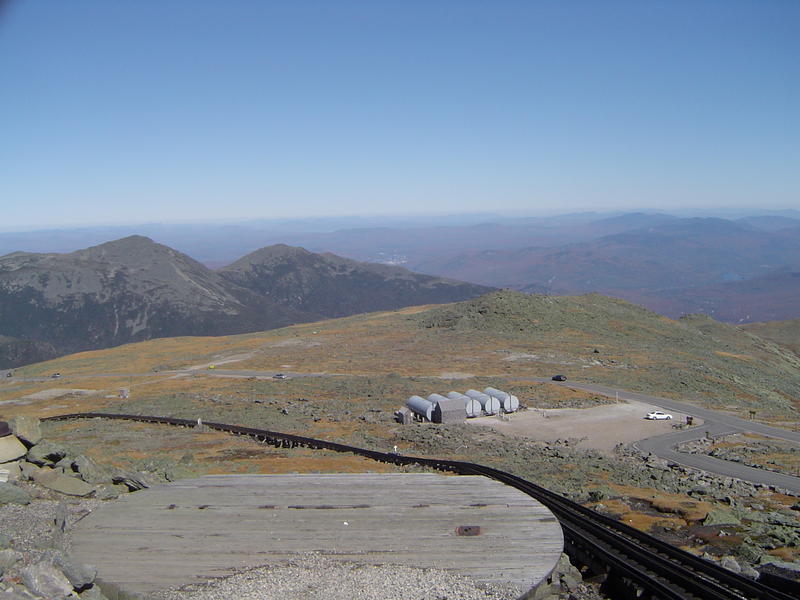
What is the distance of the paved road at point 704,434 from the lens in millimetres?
23641

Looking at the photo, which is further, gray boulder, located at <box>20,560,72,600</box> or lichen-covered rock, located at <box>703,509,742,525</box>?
lichen-covered rock, located at <box>703,509,742,525</box>

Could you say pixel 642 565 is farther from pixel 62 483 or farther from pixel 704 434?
pixel 704 434

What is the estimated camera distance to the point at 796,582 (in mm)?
9734

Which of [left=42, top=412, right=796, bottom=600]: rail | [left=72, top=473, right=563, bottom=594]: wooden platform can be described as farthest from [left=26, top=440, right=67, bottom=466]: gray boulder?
[left=42, top=412, right=796, bottom=600]: rail

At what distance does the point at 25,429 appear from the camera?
49.9 ft

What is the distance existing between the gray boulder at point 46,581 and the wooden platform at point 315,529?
96 centimetres

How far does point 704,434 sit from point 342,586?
98.6 feet

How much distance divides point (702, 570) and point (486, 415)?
83.2 feet

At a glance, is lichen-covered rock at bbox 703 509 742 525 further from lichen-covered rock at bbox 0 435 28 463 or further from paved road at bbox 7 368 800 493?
lichen-covered rock at bbox 0 435 28 463

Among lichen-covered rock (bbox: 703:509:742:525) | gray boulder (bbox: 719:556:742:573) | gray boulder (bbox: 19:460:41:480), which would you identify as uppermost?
gray boulder (bbox: 19:460:41:480)

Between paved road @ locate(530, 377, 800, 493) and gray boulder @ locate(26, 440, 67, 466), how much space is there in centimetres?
2435

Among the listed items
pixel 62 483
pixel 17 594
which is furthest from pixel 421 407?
pixel 17 594

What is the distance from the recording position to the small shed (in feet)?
112

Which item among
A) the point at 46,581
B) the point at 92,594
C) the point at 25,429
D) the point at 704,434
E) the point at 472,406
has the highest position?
the point at 25,429
